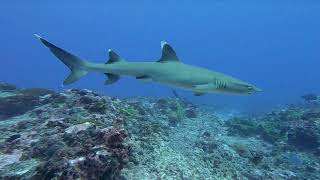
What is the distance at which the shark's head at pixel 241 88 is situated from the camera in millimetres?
8586

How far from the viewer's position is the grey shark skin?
8.74 metres

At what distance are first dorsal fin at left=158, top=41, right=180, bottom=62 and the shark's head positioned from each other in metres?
1.59

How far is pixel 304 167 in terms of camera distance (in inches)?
454

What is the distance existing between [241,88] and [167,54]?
6.73 feet

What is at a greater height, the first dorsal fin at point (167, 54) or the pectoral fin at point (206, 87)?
the first dorsal fin at point (167, 54)

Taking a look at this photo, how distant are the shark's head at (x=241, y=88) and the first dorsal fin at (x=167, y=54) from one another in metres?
1.59

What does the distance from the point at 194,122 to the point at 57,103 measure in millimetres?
5875

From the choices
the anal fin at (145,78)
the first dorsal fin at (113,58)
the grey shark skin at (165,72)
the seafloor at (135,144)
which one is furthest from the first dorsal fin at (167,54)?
the seafloor at (135,144)

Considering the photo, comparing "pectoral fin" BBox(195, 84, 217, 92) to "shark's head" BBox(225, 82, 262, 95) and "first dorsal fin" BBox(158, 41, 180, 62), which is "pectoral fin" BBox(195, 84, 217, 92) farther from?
"first dorsal fin" BBox(158, 41, 180, 62)

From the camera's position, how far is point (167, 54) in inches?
379

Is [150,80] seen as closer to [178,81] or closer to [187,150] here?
[178,81]

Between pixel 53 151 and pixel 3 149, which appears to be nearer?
pixel 53 151

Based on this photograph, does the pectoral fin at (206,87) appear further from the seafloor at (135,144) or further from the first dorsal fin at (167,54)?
the seafloor at (135,144)

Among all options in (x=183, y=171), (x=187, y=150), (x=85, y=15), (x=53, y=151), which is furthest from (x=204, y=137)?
(x=85, y=15)
